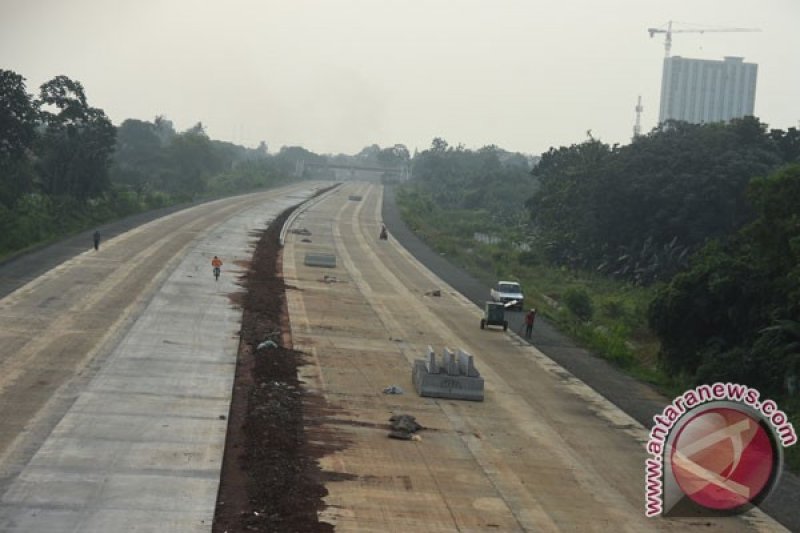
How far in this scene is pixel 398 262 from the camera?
273 ft

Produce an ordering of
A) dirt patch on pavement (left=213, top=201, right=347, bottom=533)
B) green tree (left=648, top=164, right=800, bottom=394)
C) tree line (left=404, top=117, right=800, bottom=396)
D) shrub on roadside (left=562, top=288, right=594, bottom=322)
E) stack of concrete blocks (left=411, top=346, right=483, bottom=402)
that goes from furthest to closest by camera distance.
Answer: shrub on roadside (left=562, top=288, right=594, bottom=322) < tree line (left=404, top=117, right=800, bottom=396) < green tree (left=648, top=164, right=800, bottom=394) < stack of concrete blocks (left=411, top=346, right=483, bottom=402) < dirt patch on pavement (left=213, top=201, right=347, bottom=533)

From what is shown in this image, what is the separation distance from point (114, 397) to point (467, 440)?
9803 mm

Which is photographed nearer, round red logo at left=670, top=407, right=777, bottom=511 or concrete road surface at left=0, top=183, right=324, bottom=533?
round red logo at left=670, top=407, right=777, bottom=511

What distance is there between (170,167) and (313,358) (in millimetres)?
152309

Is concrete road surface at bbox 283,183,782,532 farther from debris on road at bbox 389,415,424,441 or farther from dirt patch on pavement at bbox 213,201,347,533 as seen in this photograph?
dirt patch on pavement at bbox 213,201,347,533

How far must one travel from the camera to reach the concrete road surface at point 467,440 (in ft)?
74.8

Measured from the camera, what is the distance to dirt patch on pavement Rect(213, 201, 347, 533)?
21.0 metres

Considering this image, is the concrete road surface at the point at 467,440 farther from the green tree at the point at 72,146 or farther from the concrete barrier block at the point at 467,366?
the green tree at the point at 72,146

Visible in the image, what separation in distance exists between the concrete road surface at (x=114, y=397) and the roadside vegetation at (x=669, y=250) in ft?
51.8

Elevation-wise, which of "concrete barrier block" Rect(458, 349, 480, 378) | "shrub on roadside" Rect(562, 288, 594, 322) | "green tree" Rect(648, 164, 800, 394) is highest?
"green tree" Rect(648, 164, 800, 394)

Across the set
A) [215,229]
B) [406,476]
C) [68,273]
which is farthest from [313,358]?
[215,229]

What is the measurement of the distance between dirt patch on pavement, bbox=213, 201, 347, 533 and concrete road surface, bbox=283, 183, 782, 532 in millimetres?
442

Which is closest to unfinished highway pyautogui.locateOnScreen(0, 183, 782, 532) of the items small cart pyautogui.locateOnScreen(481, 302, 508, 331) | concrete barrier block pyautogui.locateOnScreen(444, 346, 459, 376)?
small cart pyautogui.locateOnScreen(481, 302, 508, 331)

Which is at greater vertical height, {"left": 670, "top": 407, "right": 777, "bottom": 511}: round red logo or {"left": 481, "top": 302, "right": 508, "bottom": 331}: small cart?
{"left": 670, "top": 407, "right": 777, "bottom": 511}: round red logo
